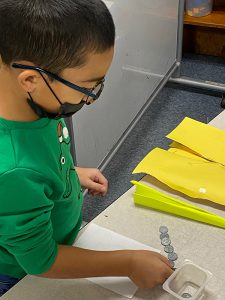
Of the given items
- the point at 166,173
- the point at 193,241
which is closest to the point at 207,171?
the point at 166,173

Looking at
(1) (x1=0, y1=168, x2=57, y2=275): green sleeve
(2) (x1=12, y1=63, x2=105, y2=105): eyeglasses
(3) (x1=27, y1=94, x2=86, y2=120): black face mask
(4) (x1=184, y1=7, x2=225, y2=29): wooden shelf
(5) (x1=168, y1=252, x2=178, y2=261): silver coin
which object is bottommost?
(4) (x1=184, y1=7, x2=225, y2=29): wooden shelf

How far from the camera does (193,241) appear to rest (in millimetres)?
911

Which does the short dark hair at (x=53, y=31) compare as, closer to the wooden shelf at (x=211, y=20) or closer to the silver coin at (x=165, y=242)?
the silver coin at (x=165, y=242)

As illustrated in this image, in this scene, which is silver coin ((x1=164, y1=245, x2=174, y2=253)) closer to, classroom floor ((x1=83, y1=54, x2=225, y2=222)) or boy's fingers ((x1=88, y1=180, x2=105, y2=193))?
boy's fingers ((x1=88, y1=180, x2=105, y2=193))

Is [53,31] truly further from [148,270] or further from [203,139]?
[203,139]

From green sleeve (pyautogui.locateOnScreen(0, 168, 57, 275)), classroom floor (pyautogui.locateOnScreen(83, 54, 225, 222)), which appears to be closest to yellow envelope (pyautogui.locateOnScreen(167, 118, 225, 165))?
green sleeve (pyautogui.locateOnScreen(0, 168, 57, 275))

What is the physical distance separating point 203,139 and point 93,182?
290 mm

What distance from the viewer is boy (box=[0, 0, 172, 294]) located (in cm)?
63

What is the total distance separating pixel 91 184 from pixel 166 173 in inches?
7.1

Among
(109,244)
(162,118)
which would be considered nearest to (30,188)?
(109,244)

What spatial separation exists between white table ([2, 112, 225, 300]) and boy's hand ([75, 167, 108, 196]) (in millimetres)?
97

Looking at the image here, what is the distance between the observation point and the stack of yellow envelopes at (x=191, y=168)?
38.2 inches

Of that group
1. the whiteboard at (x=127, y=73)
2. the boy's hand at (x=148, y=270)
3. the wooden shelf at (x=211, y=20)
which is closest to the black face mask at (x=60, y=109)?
the boy's hand at (x=148, y=270)

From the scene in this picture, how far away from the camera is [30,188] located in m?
0.71
